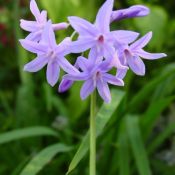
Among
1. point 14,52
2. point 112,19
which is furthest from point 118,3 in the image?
point 112,19

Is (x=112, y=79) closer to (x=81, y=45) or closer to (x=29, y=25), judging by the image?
(x=81, y=45)

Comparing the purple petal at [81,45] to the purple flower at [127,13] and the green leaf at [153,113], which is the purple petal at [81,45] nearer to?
the purple flower at [127,13]

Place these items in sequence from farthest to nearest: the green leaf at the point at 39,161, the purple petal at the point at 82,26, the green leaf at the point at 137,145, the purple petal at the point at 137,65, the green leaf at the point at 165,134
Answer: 1. the green leaf at the point at 165,134
2. the green leaf at the point at 137,145
3. the green leaf at the point at 39,161
4. the purple petal at the point at 137,65
5. the purple petal at the point at 82,26

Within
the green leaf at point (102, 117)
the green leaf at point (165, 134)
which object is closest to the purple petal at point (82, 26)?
the green leaf at point (102, 117)

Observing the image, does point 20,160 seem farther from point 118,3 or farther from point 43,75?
point 118,3

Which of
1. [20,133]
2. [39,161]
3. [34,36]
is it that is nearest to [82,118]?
[20,133]

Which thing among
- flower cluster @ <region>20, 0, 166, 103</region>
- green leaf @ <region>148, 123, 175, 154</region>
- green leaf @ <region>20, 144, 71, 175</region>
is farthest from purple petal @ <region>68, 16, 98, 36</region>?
green leaf @ <region>148, 123, 175, 154</region>

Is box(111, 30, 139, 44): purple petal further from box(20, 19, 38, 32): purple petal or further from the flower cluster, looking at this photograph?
box(20, 19, 38, 32): purple petal
